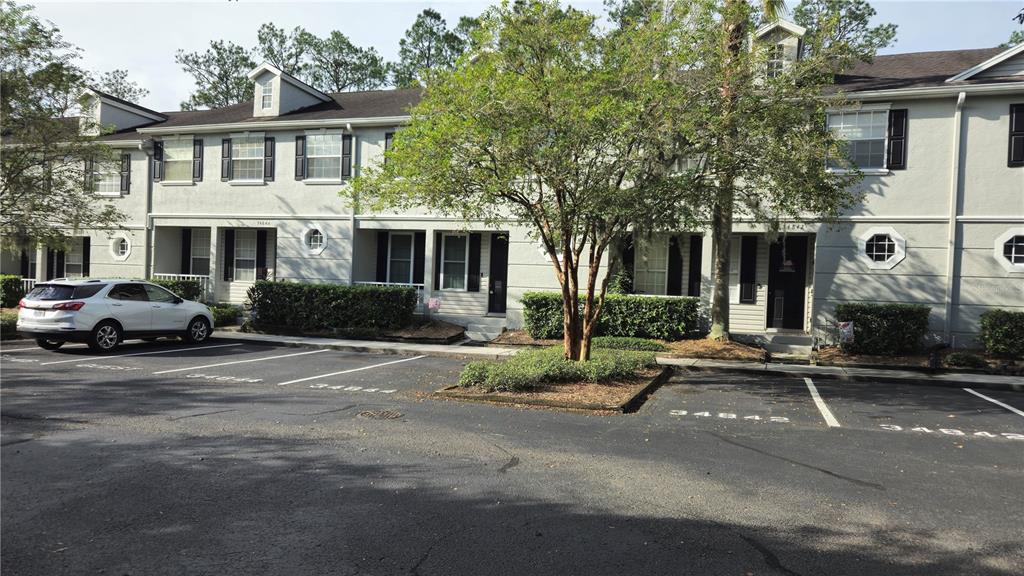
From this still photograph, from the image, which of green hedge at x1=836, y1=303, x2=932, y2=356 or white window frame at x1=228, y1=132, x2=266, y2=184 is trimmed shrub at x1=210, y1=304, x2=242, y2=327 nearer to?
white window frame at x1=228, y1=132, x2=266, y2=184

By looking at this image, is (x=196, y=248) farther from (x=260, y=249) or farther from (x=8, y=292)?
(x=8, y=292)

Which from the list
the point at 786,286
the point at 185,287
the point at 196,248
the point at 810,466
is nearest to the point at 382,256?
the point at 185,287

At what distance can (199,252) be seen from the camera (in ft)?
77.3

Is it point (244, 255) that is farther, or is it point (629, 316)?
point (244, 255)

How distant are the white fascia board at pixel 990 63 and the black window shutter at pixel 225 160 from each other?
2104 centimetres

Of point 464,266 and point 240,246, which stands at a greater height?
point 240,246

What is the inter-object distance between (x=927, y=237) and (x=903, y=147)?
2.26 metres

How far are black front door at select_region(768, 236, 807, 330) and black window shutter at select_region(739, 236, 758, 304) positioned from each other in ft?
1.46

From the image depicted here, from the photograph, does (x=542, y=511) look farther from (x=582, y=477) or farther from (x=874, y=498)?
(x=874, y=498)

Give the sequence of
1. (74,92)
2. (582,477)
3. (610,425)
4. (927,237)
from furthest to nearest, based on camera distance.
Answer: (74,92) < (927,237) < (610,425) < (582,477)

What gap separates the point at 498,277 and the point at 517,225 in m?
3.15

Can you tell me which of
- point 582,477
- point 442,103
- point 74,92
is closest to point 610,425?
point 582,477

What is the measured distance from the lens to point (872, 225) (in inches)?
623

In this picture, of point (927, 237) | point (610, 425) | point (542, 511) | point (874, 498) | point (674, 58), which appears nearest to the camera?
point (542, 511)
